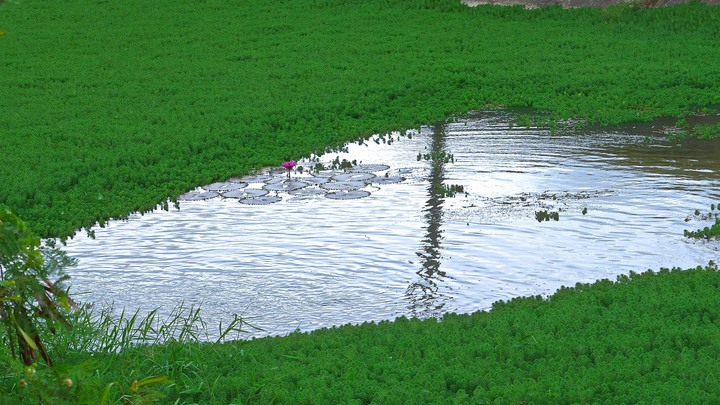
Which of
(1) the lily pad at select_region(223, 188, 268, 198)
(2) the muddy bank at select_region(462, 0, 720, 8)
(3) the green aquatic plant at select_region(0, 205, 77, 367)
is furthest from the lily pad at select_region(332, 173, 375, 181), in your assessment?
(2) the muddy bank at select_region(462, 0, 720, 8)

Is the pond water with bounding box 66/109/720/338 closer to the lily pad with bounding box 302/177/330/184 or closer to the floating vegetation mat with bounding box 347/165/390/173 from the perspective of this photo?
the floating vegetation mat with bounding box 347/165/390/173

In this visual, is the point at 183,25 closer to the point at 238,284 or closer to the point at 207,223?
the point at 207,223

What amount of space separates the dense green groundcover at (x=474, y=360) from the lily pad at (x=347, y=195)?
4856mm

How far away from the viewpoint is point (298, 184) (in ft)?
46.5

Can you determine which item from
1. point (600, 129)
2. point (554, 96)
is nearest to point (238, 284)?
point (600, 129)

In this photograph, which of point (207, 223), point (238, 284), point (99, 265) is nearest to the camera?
point (238, 284)

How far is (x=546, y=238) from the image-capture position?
1125 cm

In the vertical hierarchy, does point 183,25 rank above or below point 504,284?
above

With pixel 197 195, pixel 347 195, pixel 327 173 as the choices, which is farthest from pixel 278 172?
pixel 347 195

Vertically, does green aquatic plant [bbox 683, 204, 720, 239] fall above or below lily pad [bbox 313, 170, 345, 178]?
below

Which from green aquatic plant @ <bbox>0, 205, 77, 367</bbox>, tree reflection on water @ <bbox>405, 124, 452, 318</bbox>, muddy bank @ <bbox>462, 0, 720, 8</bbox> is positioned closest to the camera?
green aquatic plant @ <bbox>0, 205, 77, 367</bbox>

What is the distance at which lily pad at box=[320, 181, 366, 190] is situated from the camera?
13891 millimetres

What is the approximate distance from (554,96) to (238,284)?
11151mm

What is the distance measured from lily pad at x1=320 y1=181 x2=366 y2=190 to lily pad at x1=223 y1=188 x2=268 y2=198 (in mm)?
808
